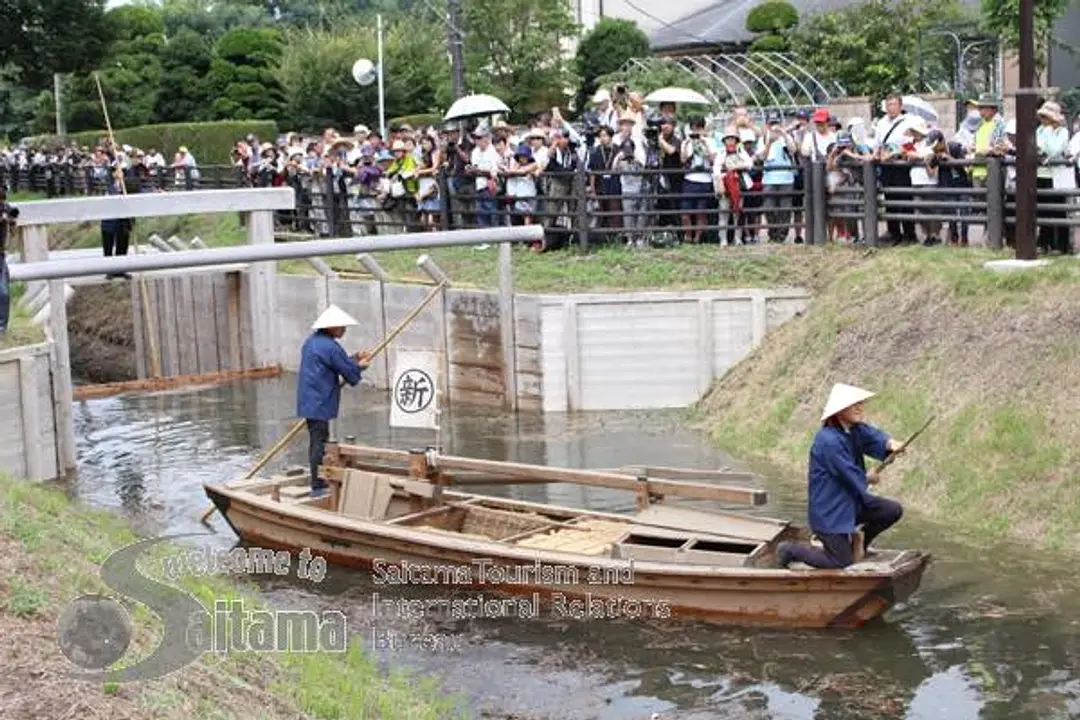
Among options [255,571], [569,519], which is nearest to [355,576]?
[255,571]

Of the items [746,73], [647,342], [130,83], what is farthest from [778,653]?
[130,83]

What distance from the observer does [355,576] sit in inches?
588

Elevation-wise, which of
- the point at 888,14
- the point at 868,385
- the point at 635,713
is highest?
the point at 888,14

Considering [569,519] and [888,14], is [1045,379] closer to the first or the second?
[569,519]

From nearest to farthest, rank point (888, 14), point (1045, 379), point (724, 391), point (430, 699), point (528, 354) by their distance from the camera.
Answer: point (430, 699)
point (1045, 379)
point (724, 391)
point (528, 354)
point (888, 14)

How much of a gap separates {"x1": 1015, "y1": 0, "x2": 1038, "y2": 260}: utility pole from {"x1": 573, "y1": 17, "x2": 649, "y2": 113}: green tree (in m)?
25.2

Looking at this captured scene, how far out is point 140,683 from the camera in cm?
837

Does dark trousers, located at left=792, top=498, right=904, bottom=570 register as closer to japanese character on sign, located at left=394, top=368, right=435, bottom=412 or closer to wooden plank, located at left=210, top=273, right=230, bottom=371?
japanese character on sign, located at left=394, top=368, right=435, bottom=412

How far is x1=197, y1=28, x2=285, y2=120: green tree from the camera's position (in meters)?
57.1

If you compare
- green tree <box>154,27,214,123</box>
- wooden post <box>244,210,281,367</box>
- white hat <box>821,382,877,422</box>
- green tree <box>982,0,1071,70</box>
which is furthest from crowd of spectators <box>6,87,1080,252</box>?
green tree <box>154,27,214,123</box>

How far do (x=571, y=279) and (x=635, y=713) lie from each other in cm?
1189

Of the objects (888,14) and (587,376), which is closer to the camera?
(587,376)

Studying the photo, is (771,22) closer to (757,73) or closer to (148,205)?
(757,73)

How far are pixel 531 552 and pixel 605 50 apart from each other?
31313 millimetres
